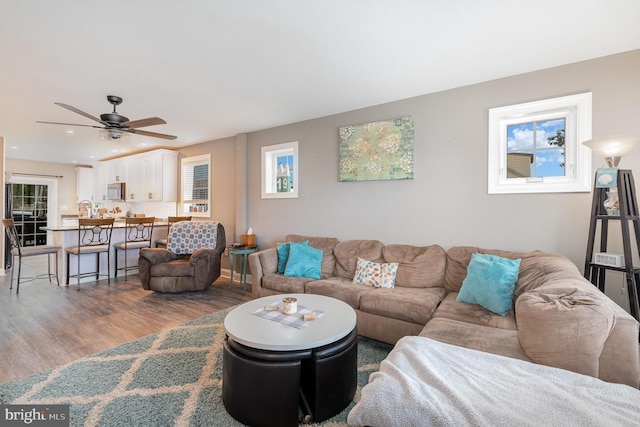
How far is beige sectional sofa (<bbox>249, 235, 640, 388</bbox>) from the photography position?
4.65 feet

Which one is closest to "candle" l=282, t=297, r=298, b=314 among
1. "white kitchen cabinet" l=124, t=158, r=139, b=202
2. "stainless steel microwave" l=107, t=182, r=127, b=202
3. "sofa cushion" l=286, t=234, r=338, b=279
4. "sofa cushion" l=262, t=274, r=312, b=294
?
"sofa cushion" l=262, t=274, r=312, b=294

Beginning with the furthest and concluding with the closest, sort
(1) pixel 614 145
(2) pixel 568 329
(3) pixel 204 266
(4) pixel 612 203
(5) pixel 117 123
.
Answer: (3) pixel 204 266, (5) pixel 117 123, (4) pixel 612 203, (1) pixel 614 145, (2) pixel 568 329

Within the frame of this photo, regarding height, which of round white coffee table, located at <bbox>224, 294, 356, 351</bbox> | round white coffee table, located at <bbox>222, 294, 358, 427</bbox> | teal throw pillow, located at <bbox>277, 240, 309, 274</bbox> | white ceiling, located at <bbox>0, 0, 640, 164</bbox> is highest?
white ceiling, located at <bbox>0, 0, 640, 164</bbox>

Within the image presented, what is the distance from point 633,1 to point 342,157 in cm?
273

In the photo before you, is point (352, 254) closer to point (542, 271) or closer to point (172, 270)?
point (542, 271)

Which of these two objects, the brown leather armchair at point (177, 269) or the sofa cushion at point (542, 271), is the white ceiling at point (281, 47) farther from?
the brown leather armchair at point (177, 269)

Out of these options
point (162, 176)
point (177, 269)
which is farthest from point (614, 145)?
point (162, 176)

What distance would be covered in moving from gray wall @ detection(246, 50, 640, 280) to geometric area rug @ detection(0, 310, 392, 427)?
1.52 metres

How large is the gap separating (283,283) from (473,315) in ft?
6.56

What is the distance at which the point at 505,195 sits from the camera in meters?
2.88

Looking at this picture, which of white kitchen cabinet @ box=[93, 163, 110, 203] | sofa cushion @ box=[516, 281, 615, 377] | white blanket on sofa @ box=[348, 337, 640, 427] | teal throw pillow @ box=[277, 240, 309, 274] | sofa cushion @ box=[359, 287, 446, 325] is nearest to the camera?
white blanket on sofa @ box=[348, 337, 640, 427]

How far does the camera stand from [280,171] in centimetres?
475

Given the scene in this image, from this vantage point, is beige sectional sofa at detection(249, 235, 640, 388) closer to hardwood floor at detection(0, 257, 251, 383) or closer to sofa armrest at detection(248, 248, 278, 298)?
sofa armrest at detection(248, 248, 278, 298)

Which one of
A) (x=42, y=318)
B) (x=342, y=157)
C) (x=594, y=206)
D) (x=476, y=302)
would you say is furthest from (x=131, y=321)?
(x=594, y=206)
